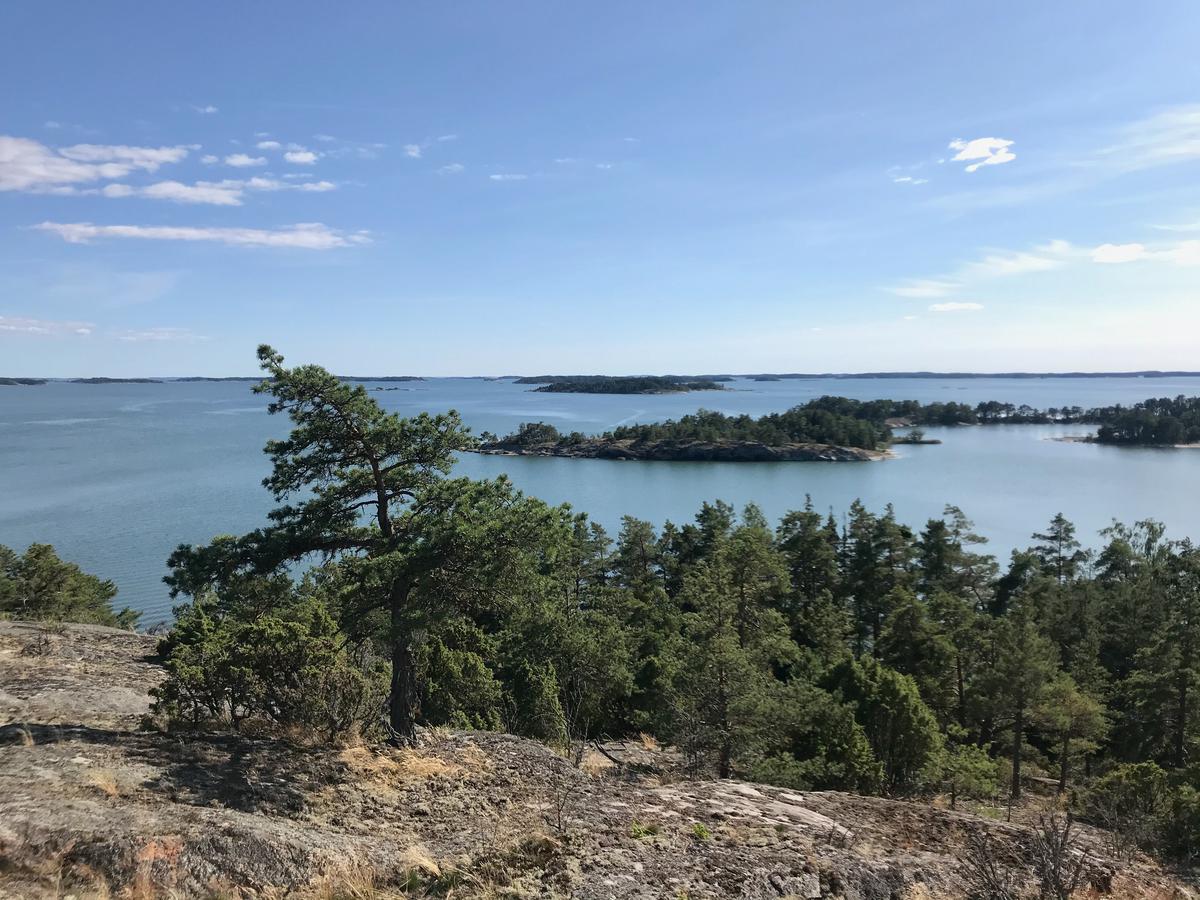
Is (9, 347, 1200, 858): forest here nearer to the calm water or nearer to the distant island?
the calm water

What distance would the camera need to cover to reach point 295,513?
8898mm

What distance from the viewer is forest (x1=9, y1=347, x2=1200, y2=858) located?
27.5ft

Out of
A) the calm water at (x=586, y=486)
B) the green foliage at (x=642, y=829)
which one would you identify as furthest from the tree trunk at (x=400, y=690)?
the calm water at (x=586, y=486)

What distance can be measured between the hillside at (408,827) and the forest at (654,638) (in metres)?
1.08

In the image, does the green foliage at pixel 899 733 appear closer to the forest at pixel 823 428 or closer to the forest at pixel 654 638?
the forest at pixel 654 638

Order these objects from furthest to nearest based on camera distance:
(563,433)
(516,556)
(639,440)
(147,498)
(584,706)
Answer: (563,433)
(639,440)
(147,498)
(584,706)
(516,556)

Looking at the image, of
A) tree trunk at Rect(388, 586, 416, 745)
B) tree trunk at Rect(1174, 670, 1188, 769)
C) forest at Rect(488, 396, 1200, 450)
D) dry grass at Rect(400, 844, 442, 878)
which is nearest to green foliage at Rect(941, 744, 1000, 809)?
tree trunk at Rect(1174, 670, 1188, 769)

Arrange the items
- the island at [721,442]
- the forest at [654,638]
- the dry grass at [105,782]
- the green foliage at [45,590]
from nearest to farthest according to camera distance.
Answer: the dry grass at [105,782]
the forest at [654,638]
the green foliage at [45,590]
the island at [721,442]

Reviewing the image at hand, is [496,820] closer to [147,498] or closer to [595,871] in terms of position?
[595,871]

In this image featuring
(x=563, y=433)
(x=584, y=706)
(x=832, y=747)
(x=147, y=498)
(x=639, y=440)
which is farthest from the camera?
(x=563, y=433)

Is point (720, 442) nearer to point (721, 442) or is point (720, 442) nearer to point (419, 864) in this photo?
point (721, 442)

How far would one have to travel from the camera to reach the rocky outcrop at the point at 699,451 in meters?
104

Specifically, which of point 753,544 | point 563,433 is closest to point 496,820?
point 753,544

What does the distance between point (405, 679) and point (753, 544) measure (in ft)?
59.8
